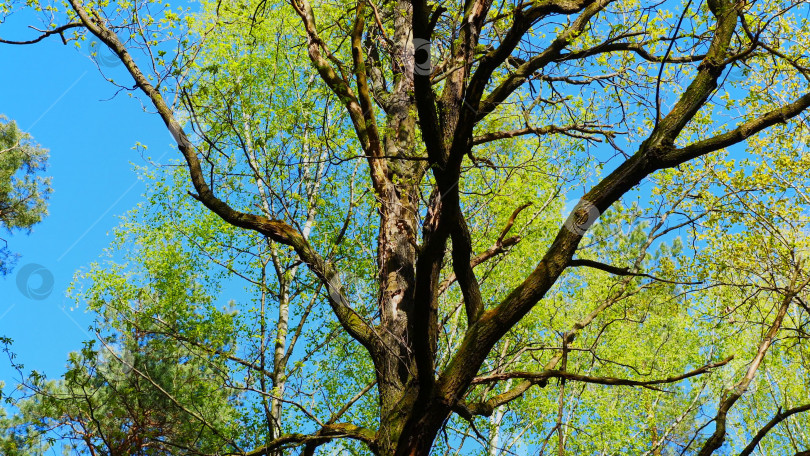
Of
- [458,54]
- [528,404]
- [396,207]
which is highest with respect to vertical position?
[528,404]

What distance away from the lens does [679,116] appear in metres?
3.84

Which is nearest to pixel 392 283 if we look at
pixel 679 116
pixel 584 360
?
pixel 679 116

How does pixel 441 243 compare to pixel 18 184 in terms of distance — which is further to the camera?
pixel 18 184

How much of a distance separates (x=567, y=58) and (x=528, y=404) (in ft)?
24.2

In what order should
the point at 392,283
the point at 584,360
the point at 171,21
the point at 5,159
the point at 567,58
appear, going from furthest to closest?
1. the point at 5,159
2. the point at 584,360
3. the point at 171,21
4. the point at 567,58
5. the point at 392,283

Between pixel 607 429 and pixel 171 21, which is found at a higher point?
pixel 607 429

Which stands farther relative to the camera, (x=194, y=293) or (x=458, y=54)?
(x=194, y=293)

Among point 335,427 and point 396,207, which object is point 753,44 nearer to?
point 396,207

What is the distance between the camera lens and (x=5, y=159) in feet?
50.6

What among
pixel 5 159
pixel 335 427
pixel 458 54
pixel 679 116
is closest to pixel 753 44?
pixel 679 116

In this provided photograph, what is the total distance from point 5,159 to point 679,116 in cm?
1632

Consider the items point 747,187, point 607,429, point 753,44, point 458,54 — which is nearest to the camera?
point 753,44

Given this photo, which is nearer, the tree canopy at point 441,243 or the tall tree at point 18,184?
the tree canopy at point 441,243

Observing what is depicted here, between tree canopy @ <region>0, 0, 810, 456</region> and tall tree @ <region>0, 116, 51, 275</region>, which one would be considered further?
tall tree @ <region>0, 116, 51, 275</region>
